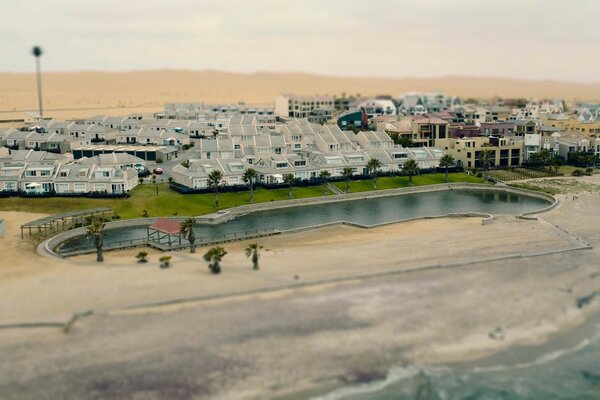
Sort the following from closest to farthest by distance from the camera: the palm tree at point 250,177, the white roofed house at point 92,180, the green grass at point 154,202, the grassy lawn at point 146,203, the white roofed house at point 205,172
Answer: the grassy lawn at point 146,203
the green grass at point 154,202
the white roofed house at point 92,180
the palm tree at point 250,177
the white roofed house at point 205,172

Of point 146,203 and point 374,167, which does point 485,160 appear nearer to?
point 374,167

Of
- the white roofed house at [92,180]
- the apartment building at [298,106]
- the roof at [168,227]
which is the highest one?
the apartment building at [298,106]

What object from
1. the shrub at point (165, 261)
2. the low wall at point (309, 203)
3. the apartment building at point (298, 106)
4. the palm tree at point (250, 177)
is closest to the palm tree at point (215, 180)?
the low wall at point (309, 203)

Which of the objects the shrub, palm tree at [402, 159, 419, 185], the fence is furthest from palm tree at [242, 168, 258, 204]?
the shrub

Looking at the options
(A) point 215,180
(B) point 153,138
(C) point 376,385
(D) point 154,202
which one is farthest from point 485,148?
(C) point 376,385

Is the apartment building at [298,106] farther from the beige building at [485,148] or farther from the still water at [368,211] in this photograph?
the still water at [368,211]

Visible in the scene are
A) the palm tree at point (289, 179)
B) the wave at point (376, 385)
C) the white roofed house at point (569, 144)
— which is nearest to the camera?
the wave at point (376, 385)

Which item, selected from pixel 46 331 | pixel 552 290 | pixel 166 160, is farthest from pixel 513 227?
pixel 166 160

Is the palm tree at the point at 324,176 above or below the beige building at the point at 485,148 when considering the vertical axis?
below
